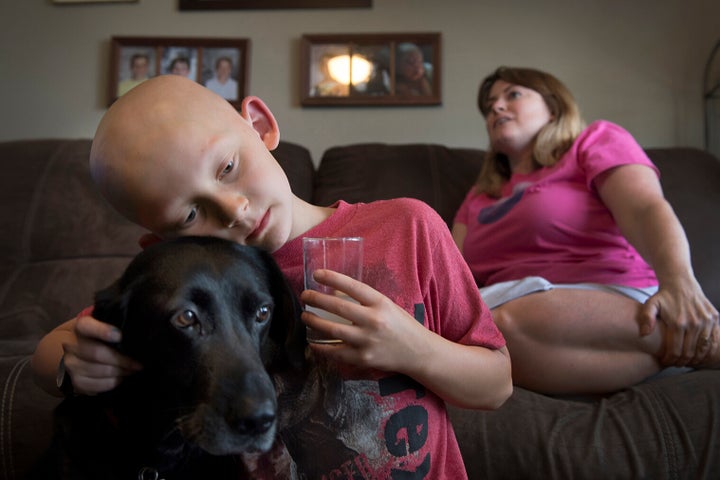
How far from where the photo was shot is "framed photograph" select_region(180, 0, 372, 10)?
9.48 ft

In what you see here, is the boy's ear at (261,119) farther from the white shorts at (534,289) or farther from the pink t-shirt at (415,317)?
the white shorts at (534,289)

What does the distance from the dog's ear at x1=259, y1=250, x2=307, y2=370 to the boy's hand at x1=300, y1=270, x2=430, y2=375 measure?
96 millimetres

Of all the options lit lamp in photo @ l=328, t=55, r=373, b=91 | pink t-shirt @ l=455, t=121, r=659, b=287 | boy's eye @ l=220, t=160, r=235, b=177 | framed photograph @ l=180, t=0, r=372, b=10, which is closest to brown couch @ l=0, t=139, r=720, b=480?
pink t-shirt @ l=455, t=121, r=659, b=287

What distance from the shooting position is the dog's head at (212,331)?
0.69m

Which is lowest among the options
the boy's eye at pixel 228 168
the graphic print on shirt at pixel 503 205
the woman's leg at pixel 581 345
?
the woman's leg at pixel 581 345

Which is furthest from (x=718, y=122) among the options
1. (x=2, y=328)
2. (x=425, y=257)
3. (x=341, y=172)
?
(x=2, y=328)

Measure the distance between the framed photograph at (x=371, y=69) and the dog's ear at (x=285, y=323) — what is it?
6.82ft

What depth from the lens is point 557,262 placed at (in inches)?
67.9

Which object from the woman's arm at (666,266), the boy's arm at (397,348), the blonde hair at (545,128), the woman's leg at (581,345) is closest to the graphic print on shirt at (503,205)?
the blonde hair at (545,128)

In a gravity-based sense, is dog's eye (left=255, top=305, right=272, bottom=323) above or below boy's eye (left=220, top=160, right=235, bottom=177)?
below

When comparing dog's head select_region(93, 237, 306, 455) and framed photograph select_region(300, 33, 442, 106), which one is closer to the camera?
dog's head select_region(93, 237, 306, 455)

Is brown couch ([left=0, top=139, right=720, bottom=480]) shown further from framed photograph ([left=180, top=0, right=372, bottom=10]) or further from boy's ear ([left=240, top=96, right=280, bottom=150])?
framed photograph ([left=180, top=0, right=372, bottom=10])

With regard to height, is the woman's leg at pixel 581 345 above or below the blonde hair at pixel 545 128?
below

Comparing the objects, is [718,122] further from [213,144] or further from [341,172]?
[213,144]
